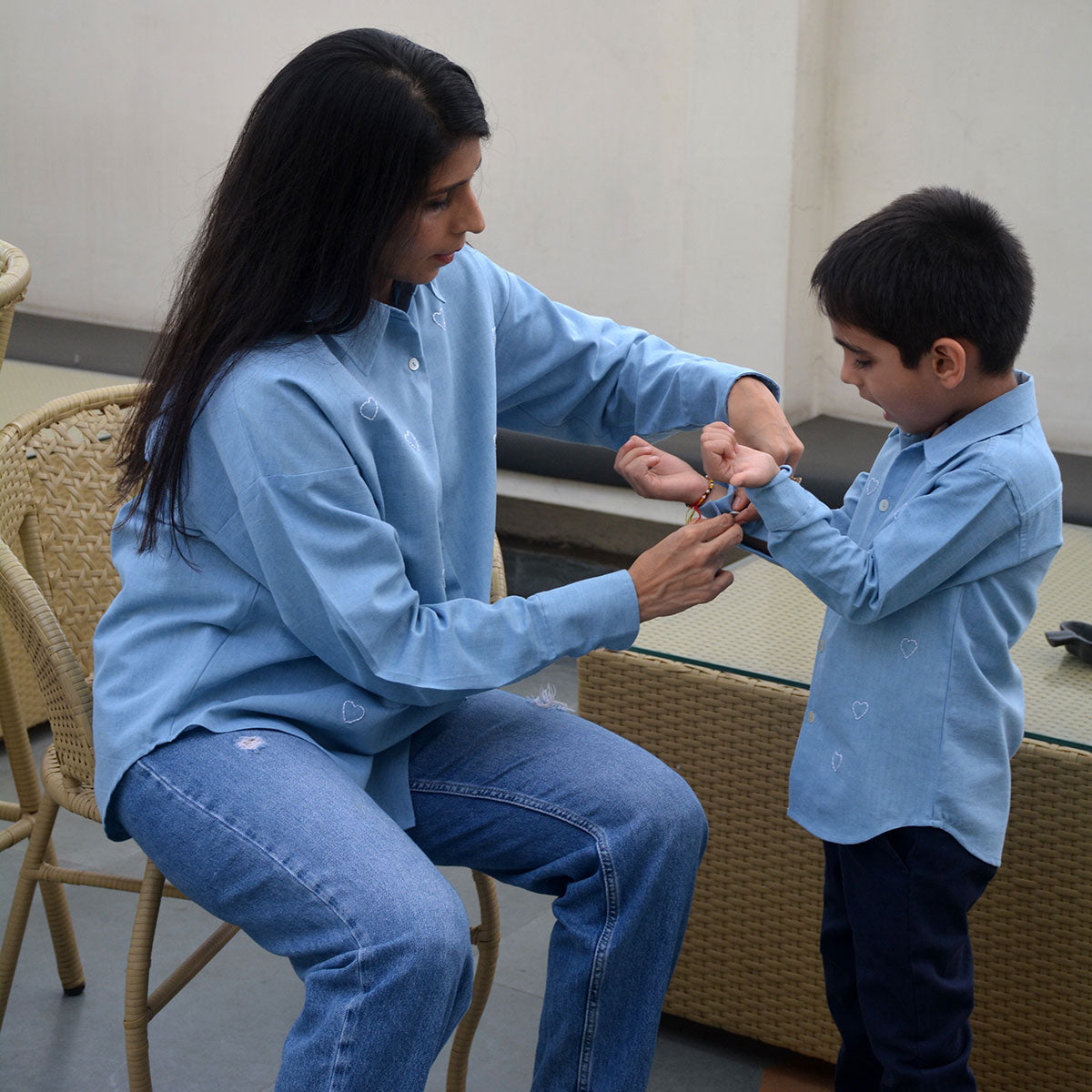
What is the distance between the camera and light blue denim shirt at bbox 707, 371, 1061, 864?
1270 millimetres

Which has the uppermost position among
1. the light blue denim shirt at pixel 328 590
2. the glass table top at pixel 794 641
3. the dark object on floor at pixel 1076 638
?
the light blue denim shirt at pixel 328 590

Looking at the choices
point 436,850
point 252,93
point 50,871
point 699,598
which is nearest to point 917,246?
point 699,598

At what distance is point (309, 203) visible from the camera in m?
1.23

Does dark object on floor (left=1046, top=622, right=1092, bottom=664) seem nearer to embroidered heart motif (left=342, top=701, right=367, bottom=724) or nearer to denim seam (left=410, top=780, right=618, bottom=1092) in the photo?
denim seam (left=410, top=780, right=618, bottom=1092)

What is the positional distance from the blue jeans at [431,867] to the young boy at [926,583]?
0.20 meters

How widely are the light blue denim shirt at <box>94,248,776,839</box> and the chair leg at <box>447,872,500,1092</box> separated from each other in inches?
13.1

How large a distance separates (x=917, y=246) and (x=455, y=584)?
1.93 ft

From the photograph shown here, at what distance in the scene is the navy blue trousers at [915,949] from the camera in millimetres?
1315

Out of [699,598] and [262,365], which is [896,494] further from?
[262,365]

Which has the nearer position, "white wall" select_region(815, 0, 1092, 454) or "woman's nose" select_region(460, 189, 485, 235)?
"woman's nose" select_region(460, 189, 485, 235)

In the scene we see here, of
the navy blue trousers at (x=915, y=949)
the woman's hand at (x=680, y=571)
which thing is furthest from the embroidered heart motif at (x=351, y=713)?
the navy blue trousers at (x=915, y=949)

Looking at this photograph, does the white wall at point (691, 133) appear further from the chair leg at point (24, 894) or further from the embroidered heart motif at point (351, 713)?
the embroidered heart motif at point (351, 713)

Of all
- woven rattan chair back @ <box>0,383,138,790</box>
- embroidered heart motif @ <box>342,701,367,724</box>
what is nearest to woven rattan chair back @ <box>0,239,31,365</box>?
woven rattan chair back @ <box>0,383,138,790</box>

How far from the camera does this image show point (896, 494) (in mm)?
1393
